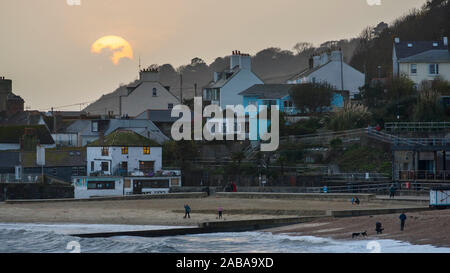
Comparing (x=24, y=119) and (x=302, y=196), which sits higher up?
(x=24, y=119)

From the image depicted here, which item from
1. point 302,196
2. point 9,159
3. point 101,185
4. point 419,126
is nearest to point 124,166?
point 101,185

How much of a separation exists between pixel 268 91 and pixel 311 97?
6877mm

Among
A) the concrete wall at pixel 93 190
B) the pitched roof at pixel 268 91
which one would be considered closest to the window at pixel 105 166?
the concrete wall at pixel 93 190

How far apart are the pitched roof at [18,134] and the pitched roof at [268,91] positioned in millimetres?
23045

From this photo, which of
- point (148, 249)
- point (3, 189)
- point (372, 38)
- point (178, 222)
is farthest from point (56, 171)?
point (372, 38)

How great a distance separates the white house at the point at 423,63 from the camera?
8656 centimetres

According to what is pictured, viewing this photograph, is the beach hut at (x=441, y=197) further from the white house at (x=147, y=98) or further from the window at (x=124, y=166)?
the white house at (x=147, y=98)

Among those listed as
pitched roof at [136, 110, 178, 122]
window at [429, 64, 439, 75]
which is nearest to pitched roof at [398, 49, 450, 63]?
window at [429, 64, 439, 75]

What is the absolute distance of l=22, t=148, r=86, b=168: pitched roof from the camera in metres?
72.9

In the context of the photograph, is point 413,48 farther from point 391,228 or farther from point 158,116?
point 391,228

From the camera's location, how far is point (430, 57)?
87.2m

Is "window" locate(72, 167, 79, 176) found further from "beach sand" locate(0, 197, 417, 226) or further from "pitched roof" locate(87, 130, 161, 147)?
"beach sand" locate(0, 197, 417, 226)

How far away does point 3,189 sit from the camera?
6669 centimetres
